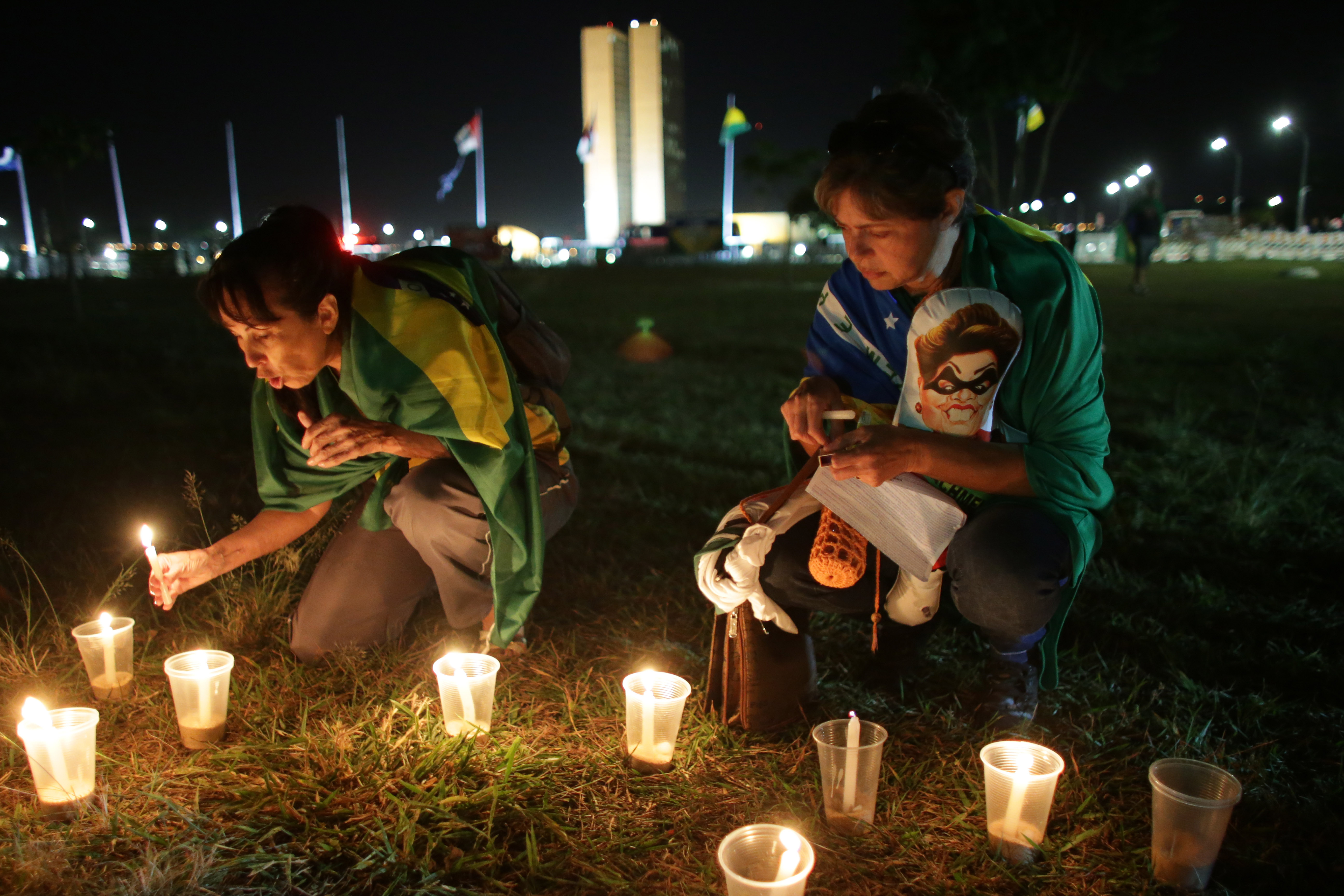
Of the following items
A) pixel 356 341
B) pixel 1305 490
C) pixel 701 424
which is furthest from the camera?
pixel 701 424

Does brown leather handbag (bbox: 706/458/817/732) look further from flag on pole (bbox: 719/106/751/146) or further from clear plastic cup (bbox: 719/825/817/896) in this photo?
flag on pole (bbox: 719/106/751/146)

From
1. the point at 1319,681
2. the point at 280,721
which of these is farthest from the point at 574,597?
the point at 1319,681

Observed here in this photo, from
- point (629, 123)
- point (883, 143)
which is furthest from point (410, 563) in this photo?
point (629, 123)

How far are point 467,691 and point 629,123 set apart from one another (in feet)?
227

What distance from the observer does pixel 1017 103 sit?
17.9 m

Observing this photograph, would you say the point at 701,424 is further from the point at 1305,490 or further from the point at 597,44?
the point at 597,44

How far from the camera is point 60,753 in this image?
1738 millimetres

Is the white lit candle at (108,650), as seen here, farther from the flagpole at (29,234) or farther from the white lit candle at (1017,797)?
the flagpole at (29,234)

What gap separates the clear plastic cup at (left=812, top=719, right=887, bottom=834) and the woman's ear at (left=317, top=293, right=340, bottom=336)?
1.38m

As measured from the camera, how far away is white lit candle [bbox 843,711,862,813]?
166 centimetres

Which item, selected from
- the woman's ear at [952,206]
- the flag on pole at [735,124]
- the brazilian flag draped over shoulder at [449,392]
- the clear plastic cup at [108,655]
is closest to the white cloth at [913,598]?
the woman's ear at [952,206]

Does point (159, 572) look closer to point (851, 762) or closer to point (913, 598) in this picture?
point (851, 762)

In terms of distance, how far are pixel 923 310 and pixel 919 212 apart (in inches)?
8.0

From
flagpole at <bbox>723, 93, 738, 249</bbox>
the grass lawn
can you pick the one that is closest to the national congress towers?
flagpole at <bbox>723, 93, 738, 249</bbox>
